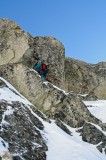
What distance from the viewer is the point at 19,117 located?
23.8m

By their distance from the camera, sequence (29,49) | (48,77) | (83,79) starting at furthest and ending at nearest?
(83,79)
(29,49)
(48,77)

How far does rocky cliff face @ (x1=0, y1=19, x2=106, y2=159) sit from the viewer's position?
98.6 ft

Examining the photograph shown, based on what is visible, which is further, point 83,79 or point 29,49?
point 83,79

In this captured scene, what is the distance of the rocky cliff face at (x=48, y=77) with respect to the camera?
3006 centimetres

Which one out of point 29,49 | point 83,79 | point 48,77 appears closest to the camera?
point 48,77

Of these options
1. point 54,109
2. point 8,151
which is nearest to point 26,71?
point 54,109

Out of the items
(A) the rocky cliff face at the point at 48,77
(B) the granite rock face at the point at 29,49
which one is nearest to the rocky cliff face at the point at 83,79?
(A) the rocky cliff face at the point at 48,77

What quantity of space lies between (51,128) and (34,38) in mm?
19063

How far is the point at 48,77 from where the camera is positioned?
40.1 m

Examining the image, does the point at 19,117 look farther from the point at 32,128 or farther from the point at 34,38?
the point at 34,38

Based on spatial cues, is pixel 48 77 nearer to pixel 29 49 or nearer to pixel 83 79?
pixel 29 49

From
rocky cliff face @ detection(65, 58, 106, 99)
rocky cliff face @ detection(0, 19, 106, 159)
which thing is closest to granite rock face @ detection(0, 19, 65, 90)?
rocky cliff face @ detection(0, 19, 106, 159)

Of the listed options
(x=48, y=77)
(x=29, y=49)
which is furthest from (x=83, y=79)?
(x=29, y=49)

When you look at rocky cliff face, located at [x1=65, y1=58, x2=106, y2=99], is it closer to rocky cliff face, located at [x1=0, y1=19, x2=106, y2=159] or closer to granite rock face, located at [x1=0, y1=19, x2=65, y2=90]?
rocky cliff face, located at [x1=0, y1=19, x2=106, y2=159]
